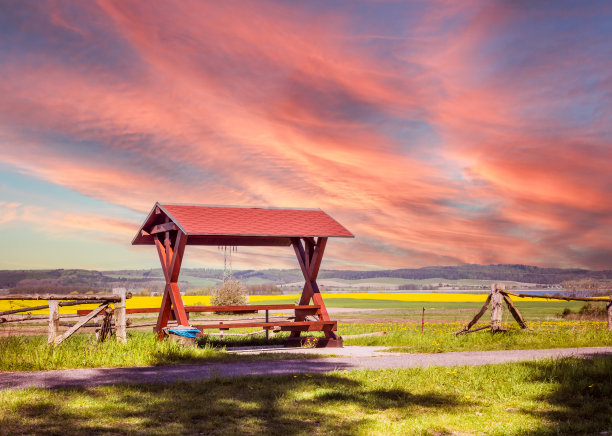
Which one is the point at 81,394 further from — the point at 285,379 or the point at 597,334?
the point at 597,334

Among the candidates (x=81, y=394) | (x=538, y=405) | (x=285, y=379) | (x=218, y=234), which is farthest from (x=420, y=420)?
(x=218, y=234)

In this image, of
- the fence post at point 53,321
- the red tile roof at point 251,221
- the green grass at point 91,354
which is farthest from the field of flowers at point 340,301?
the green grass at point 91,354

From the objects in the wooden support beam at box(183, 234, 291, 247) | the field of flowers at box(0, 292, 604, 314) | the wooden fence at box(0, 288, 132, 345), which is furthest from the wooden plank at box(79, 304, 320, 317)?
the field of flowers at box(0, 292, 604, 314)

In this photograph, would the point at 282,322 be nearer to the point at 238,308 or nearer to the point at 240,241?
the point at 238,308

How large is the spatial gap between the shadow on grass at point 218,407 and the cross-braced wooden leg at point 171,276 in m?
8.44

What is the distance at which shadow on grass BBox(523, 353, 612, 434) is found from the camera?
7.84 meters

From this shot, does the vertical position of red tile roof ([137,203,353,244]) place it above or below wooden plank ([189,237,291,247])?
above

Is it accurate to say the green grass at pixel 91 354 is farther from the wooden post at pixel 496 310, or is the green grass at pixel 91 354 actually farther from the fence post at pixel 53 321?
the wooden post at pixel 496 310

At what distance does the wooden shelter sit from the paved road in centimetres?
555

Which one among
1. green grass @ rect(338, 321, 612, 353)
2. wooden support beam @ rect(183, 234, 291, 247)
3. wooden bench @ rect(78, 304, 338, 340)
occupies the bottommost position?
green grass @ rect(338, 321, 612, 353)

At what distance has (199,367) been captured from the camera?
42.3 ft

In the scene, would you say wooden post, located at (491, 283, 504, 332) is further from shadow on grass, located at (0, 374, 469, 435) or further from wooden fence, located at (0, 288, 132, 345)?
wooden fence, located at (0, 288, 132, 345)

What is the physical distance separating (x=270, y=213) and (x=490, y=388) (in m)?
12.9

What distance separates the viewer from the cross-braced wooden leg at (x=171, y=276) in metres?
18.6
